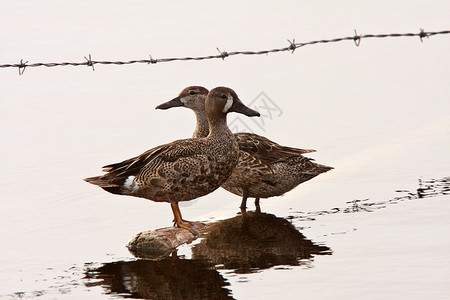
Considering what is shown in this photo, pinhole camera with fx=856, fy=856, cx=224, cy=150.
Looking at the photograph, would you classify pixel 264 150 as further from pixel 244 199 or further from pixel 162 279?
pixel 162 279

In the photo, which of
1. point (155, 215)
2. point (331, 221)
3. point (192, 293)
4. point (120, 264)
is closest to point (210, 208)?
point (155, 215)

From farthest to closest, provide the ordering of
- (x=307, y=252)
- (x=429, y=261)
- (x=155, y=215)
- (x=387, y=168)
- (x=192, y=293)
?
(x=387, y=168)
(x=155, y=215)
(x=307, y=252)
(x=429, y=261)
(x=192, y=293)

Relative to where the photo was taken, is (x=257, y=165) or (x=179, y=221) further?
(x=257, y=165)

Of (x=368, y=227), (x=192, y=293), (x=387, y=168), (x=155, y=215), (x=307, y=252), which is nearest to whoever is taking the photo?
(x=192, y=293)

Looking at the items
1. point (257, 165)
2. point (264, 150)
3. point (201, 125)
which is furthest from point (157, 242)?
point (264, 150)

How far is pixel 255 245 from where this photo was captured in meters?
9.38

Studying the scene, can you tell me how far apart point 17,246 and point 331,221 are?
3.59 m

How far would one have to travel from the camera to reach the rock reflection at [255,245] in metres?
8.76

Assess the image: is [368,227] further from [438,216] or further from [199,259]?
[199,259]

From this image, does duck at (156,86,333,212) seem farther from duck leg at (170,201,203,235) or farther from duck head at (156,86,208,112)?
duck leg at (170,201,203,235)

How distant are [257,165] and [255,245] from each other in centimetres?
165

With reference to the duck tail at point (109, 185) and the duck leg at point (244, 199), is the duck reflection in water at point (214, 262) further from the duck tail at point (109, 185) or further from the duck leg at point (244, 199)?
the duck tail at point (109, 185)

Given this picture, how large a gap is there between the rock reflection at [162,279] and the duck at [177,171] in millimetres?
750

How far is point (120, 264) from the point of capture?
28.7 feet
